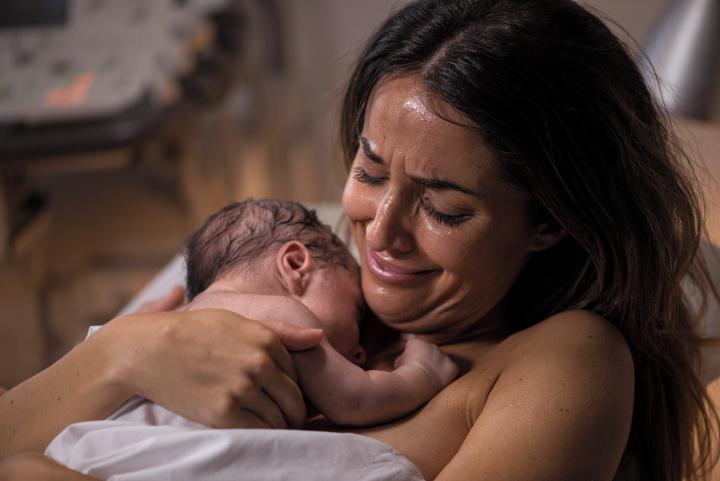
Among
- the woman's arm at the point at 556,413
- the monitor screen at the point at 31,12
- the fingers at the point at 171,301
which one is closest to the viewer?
the woman's arm at the point at 556,413

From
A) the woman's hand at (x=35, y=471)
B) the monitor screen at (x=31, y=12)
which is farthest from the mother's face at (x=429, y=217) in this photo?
the monitor screen at (x=31, y=12)

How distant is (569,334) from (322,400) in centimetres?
42

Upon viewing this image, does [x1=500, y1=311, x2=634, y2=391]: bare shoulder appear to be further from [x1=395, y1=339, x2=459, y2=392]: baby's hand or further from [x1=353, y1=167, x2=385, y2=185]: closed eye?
[x1=353, y1=167, x2=385, y2=185]: closed eye

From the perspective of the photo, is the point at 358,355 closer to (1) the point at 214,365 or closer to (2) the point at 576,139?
(1) the point at 214,365

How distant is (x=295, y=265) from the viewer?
1.23 meters

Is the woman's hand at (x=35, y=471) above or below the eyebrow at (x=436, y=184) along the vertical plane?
below

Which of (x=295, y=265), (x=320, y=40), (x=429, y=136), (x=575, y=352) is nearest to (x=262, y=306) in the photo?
(x=295, y=265)

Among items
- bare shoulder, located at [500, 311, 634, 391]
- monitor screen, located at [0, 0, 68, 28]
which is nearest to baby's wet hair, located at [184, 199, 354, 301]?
bare shoulder, located at [500, 311, 634, 391]

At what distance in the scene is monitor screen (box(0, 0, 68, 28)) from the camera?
2770 millimetres

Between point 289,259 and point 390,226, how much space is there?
0.19 metres

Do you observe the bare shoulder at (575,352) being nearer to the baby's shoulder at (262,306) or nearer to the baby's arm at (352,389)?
the baby's arm at (352,389)

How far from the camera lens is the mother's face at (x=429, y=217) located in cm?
109

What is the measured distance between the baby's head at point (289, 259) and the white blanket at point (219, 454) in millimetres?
269

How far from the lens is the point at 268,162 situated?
11.4 ft
